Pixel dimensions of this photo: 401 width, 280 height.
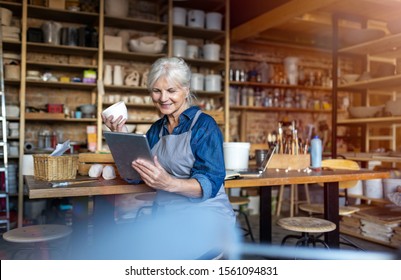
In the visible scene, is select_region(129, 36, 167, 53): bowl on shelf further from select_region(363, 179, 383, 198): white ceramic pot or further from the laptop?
select_region(363, 179, 383, 198): white ceramic pot

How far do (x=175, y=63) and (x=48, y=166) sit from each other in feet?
2.55

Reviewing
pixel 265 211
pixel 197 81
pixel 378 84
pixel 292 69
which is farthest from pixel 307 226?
pixel 292 69

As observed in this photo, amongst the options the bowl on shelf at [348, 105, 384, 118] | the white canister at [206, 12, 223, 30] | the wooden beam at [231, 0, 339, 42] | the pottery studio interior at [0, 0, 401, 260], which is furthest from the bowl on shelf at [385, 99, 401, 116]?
the white canister at [206, 12, 223, 30]

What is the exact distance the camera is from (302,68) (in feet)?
21.1

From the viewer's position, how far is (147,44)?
4793mm

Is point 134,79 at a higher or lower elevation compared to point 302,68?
lower

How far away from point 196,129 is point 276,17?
3337 mm

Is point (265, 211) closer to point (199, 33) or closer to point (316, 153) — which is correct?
point (316, 153)

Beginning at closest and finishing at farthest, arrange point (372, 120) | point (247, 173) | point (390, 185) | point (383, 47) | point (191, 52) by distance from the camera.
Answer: point (247, 173) < point (390, 185) < point (372, 120) < point (383, 47) < point (191, 52)

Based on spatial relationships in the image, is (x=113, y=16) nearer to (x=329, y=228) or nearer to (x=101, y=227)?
(x=101, y=227)

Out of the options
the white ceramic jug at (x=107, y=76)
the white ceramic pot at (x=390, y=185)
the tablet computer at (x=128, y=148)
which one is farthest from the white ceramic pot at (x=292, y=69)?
the tablet computer at (x=128, y=148)

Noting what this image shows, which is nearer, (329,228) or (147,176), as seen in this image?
(147,176)
